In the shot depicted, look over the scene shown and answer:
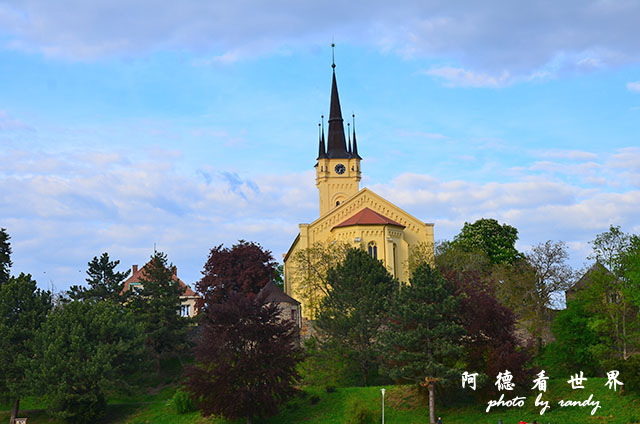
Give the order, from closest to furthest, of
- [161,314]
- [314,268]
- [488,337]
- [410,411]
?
[488,337] < [410,411] < [161,314] < [314,268]

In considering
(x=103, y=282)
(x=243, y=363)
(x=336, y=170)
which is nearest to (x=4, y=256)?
(x=103, y=282)

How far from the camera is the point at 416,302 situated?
36688 millimetres

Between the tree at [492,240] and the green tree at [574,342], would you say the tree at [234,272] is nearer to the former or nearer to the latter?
the tree at [492,240]

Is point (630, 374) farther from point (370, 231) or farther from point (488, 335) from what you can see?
point (370, 231)

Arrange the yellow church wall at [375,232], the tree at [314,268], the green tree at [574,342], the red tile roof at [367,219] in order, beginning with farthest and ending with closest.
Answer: the red tile roof at [367,219]
the yellow church wall at [375,232]
the tree at [314,268]
the green tree at [574,342]

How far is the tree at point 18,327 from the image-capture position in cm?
4516

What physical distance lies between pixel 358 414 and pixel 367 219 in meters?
32.9

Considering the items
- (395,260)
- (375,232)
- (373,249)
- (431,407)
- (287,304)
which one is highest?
(375,232)

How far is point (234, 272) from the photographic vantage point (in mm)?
69625

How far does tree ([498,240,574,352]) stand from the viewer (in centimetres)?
5256

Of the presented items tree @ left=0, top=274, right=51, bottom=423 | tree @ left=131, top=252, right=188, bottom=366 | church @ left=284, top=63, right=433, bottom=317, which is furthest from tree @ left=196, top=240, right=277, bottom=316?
tree @ left=0, top=274, right=51, bottom=423

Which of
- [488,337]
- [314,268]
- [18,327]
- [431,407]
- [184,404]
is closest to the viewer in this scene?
[431,407]

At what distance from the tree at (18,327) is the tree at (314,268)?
21.1 meters

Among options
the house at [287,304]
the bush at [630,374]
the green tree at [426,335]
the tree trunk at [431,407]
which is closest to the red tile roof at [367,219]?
the house at [287,304]
